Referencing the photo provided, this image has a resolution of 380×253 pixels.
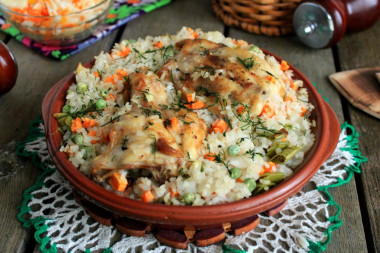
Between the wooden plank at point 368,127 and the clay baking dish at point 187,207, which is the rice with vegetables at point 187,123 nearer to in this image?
the clay baking dish at point 187,207

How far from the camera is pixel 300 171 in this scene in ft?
8.67

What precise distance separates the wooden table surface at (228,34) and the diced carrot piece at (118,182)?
0.78 meters

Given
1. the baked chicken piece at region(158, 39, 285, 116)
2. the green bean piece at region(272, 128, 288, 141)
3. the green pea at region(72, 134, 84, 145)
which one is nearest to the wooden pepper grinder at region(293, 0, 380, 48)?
the baked chicken piece at region(158, 39, 285, 116)

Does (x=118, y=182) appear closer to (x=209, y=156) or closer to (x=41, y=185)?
(x=209, y=156)

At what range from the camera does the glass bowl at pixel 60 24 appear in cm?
425

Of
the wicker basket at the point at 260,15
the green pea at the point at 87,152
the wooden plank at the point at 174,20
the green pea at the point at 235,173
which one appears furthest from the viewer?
the wooden plank at the point at 174,20

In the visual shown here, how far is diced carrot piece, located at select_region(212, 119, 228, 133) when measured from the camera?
2.82 meters

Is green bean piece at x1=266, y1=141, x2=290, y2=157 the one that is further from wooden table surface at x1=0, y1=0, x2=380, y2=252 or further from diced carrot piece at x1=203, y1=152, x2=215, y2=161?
wooden table surface at x1=0, y1=0, x2=380, y2=252

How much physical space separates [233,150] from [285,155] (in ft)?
1.16

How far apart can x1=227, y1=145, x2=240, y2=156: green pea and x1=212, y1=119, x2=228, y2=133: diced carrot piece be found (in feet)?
0.54

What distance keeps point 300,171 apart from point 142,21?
3.22m

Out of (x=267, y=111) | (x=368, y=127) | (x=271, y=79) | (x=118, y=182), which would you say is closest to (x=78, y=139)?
(x=118, y=182)

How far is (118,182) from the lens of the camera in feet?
8.14

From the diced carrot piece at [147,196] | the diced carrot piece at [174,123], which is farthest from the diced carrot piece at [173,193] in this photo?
the diced carrot piece at [174,123]
